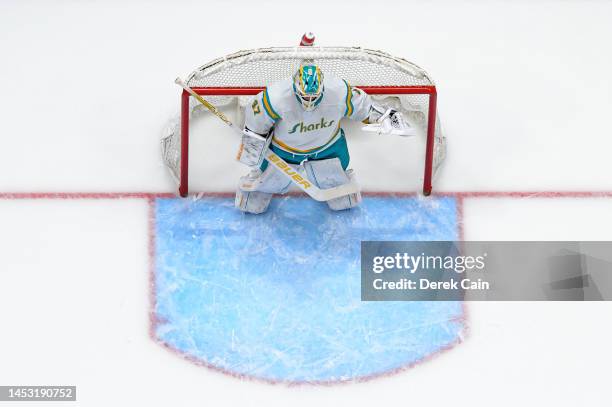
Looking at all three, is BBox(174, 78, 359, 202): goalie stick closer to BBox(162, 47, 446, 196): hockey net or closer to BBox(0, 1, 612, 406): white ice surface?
BBox(162, 47, 446, 196): hockey net

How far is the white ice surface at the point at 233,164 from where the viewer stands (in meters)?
6.18

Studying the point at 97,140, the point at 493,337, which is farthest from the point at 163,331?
the point at 493,337

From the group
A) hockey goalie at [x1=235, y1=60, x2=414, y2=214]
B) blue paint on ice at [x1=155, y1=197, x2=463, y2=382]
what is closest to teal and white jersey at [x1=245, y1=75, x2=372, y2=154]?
hockey goalie at [x1=235, y1=60, x2=414, y2=214]

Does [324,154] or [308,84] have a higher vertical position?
[308,84]

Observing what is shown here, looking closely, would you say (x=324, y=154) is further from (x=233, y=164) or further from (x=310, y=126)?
(x=233, y=164)

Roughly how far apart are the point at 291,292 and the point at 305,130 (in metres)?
0.74

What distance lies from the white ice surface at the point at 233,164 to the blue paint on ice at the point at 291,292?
9 cm

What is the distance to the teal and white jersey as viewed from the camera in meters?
5.98

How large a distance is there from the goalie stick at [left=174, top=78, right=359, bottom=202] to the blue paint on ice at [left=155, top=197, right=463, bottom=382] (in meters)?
0.17

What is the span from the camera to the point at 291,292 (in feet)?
20.8

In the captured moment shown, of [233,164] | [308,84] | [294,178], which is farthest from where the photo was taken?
[233,164]

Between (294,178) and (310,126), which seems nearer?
(310,126)

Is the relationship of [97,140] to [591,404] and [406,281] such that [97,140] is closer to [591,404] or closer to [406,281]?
[406,281]

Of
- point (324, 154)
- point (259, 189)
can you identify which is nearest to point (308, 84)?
point (324, 154)
